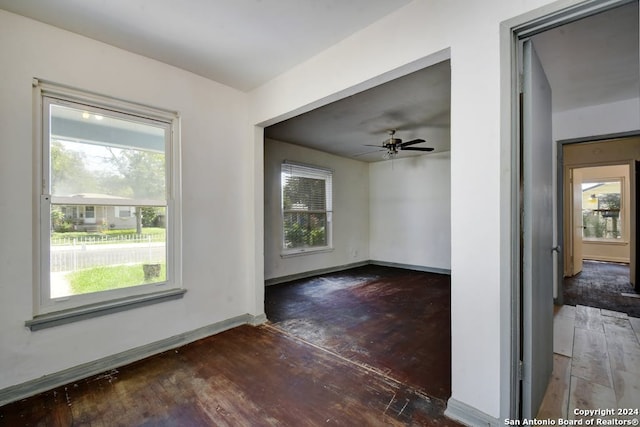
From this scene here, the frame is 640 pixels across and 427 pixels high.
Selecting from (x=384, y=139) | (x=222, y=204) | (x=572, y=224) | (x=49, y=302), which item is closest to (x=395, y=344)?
(x=222, y=204)

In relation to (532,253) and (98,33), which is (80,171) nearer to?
(98,33)

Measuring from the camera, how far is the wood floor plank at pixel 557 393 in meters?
1.70

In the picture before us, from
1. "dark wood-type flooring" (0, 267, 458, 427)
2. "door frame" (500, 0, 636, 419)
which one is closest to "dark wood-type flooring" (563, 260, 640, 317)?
"dark wood-type flooring" (0, 267, 458, 427)

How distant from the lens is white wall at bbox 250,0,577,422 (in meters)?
1.46

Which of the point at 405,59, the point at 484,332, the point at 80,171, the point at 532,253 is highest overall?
the point at 405,59

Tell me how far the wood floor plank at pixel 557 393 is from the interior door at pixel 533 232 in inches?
2.5

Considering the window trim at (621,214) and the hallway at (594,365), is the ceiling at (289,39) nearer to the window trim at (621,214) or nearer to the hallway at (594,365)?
the hallway at (594,365)

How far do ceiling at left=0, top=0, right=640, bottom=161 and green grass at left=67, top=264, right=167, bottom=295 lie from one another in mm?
1818

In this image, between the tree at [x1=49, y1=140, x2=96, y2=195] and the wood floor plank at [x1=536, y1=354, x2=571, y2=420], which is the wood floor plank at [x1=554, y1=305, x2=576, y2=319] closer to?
the wood floor plank at [x1=536, y1=354, x2=571, y2=420]

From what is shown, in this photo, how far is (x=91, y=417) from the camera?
170 centimetres

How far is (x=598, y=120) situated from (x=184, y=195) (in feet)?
15.9

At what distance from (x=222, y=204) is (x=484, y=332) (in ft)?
8.22

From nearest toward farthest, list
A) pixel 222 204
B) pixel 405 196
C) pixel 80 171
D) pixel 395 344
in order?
1. pixel 80 171
2. pixel 395 344
3. pixel 222 204
4. pixel 405 196

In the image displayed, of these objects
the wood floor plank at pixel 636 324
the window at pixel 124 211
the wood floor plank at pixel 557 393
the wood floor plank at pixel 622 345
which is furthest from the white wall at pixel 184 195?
the wood floor plank at pixel 636 324
